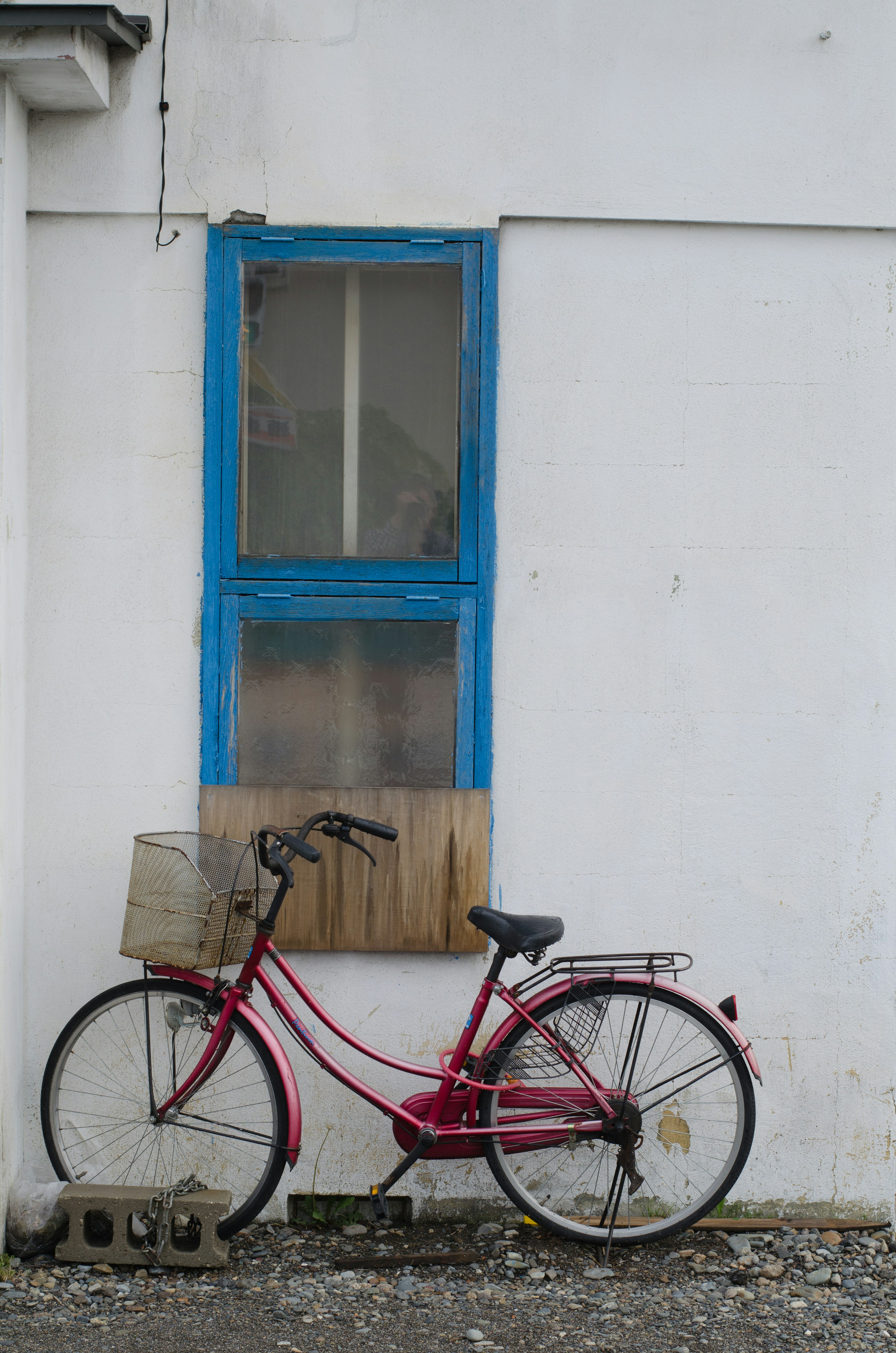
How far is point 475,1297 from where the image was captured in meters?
3.26

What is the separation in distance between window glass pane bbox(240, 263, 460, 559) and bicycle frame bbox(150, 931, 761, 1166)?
1.44 metres

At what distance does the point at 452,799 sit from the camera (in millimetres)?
3699

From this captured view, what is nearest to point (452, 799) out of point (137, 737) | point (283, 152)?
point (137, 737)

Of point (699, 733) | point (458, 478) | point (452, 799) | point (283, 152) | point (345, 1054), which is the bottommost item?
point (345, 1054)

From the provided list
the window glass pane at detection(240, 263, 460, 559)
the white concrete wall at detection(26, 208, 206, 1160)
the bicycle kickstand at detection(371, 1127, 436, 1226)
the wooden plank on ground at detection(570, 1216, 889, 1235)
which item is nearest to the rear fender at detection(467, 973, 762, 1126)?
the bicycle kickstand at detection(371, 1127, 436, 1226)

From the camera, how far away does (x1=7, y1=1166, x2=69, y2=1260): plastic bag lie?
3391 millimetres

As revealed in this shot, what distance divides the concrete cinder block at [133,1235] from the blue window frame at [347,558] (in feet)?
4.35

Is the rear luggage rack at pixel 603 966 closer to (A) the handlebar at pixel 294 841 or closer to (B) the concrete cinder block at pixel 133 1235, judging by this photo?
(A) the handlebar at pixel 294 841

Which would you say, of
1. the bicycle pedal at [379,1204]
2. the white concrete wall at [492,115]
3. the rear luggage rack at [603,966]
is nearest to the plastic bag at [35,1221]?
the bicycle pedal at [379,1204]

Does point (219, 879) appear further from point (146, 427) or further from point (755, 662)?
point (755, 662)

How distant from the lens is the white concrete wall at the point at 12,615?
135 inches

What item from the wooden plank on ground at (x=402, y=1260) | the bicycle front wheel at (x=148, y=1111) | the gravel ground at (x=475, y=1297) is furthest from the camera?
the bicycle front wheel at (x=148, y=1111)

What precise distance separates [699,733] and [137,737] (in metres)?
1.95

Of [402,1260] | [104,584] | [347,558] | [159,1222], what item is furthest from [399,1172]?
[104,584]
